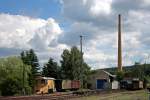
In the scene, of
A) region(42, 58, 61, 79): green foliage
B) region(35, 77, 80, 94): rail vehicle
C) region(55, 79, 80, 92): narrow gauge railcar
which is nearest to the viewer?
region(35, 77, 80, 94): rail vehicle

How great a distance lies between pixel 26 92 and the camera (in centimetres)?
7250

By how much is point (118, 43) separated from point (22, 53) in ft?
125

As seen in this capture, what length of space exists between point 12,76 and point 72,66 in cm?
4391

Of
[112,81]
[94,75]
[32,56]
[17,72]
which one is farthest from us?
[94,75]

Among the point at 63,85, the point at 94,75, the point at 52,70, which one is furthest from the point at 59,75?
the point at 63,85

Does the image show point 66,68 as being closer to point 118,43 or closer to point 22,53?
point 22,53

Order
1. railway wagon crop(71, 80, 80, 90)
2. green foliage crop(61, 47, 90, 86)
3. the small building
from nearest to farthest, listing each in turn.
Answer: railway wagon crop(71, 80, 80, 90)
green foliage crop(61, 47, 90, 86)
the small building

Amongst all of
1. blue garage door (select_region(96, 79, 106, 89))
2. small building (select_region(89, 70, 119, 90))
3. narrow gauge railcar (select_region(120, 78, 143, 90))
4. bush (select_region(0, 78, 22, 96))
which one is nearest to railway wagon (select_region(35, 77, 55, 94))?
bush (select_region(0, 78, 22, 96))

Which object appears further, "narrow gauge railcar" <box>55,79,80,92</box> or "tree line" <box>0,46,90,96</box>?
"narrow gauge railcar" <box>55,79,80,92</box>

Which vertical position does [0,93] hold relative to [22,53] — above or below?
below

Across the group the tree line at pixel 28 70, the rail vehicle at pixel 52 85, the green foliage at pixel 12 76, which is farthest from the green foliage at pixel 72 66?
the green foliage at pixel 12 76

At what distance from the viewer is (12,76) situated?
74.2 metres

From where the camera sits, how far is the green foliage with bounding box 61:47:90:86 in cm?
11335

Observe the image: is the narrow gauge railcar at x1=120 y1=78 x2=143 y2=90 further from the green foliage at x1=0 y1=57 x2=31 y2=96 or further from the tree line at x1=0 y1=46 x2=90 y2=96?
the green foliage at x1=0 y1=57 x2=31 y2=96
